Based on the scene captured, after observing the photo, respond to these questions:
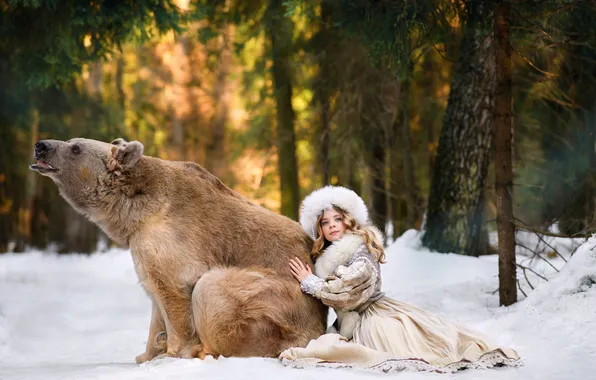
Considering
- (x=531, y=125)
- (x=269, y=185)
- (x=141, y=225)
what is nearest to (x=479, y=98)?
(x=531, y=125)

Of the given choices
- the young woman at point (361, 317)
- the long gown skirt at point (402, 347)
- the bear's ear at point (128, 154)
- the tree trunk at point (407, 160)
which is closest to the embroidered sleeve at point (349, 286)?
the young woman at point (361, 317)

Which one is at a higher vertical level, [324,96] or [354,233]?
[324,96]

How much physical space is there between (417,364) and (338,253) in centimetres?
113

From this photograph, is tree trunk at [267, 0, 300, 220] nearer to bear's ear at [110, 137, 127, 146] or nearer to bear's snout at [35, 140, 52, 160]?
bear's ear at [110, 137, 127, 146]

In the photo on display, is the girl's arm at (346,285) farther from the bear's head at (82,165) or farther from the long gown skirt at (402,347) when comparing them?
the bear's head at (82,165)

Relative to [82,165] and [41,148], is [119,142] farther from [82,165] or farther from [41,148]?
[41,148]

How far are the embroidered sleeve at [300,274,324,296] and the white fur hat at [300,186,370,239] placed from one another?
49cm

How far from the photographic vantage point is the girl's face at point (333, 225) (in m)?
6.03

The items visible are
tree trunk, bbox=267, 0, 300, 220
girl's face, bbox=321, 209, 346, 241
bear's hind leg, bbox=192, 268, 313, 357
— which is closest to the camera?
bear's hind leg, bbox=192, 268, 313, 357

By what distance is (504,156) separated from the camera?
25.9 feet

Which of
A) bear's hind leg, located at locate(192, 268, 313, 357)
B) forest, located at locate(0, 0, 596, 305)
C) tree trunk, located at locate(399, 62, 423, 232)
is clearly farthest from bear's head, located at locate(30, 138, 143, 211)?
tree trunk, located at locate(399, 62, 423, 232)

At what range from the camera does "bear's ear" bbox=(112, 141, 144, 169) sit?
6086mm

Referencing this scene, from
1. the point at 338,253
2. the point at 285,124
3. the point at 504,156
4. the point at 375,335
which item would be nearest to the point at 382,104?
the point at 285,124

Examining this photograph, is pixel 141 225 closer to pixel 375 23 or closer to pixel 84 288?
pixel 375 23
